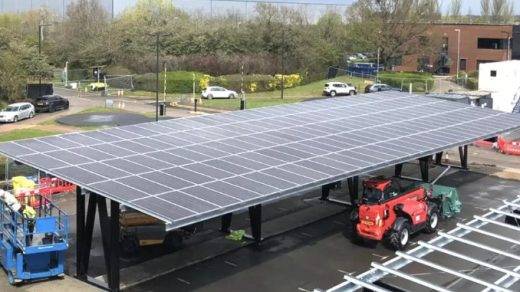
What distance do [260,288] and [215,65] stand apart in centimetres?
5749

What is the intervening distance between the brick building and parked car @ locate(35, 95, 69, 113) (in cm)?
4633

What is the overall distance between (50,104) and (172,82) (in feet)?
53.6

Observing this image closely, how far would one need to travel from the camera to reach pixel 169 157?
18938 mm

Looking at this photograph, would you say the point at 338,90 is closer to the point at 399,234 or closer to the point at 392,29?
the point at 392,29

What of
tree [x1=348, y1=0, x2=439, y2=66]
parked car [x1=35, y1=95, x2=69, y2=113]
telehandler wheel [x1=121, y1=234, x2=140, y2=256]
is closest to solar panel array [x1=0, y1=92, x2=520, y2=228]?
telehandler wheel [x1=121, y1=234, x2=140, y2=256]

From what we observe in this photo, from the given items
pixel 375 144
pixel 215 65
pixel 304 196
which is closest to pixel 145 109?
pixel 215 65

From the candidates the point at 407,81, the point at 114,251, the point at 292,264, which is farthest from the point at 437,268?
the point at 407,81

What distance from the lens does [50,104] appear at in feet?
168

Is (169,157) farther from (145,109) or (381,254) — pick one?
(145,109)

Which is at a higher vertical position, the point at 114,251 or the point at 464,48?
the point at 464,48

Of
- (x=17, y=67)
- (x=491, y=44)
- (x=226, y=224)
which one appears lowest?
(x=226, y=224)

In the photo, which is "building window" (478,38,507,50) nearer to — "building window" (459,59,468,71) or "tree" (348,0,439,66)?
"building window" (459,59,468,71)

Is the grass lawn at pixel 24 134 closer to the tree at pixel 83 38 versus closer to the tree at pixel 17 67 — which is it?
the tree at pixel 17 67

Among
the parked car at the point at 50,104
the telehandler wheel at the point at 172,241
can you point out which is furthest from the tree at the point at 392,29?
the telehandler wheel at the point at 172,241
